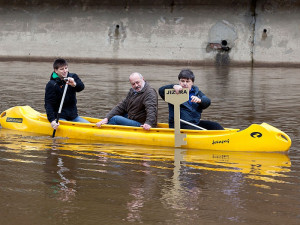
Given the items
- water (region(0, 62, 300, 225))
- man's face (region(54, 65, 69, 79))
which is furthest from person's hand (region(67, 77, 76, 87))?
water (region(0, 62, 300, 225))

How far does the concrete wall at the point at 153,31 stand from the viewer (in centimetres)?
2458

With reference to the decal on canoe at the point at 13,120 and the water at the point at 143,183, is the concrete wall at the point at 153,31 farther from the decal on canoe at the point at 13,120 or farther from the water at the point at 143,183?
the decal on canoe at the point at 13,120

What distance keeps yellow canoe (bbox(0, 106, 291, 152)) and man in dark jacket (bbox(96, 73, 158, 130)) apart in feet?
0.53

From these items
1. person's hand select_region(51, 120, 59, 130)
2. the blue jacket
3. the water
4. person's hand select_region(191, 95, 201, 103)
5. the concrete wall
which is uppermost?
the concrete wall

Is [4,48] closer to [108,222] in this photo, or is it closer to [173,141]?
[173,141]

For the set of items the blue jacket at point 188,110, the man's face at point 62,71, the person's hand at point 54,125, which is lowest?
the person's hand at point 54,125

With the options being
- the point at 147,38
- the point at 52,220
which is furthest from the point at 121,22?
the point at 52,220

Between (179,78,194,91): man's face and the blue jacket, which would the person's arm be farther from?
(179,78,194,91): man's face

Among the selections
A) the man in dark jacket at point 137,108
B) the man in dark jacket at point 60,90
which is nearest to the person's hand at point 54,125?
the man in dark jacket at point 60,90

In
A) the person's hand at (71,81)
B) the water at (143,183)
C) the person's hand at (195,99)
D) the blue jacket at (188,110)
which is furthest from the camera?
the person's hand at (71,81)

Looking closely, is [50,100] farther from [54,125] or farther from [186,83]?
[186,83]

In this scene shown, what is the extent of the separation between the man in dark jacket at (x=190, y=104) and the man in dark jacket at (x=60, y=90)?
4.43ft

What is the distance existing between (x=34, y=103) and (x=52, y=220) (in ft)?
28.9

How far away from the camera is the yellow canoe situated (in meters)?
8.50
